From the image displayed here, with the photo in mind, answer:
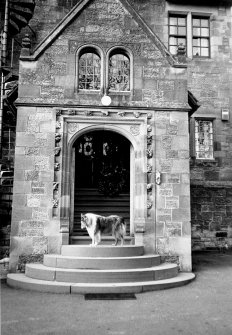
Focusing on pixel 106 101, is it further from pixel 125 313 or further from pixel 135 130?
pixel 125 313

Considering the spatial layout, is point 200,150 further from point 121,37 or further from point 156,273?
point 156,273

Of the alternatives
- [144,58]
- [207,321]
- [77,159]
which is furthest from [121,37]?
[207,321]

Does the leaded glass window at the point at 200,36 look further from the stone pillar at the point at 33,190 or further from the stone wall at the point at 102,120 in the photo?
the stone pillar at the point at 33,190

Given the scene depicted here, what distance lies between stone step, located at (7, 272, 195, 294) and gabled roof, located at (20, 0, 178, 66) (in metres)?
6.37

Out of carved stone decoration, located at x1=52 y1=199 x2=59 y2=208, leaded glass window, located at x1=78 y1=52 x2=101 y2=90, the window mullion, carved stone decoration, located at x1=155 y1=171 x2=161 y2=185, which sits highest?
the window mullion

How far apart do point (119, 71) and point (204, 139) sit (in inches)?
281

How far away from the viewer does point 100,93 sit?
10.7 m

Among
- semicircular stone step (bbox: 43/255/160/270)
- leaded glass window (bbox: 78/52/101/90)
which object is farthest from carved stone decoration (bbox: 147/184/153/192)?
leaded glass window (bbox: 78/52/101/90)

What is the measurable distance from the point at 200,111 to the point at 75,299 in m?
11.8

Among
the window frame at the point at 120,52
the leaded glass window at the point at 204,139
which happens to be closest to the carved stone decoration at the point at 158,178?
the window frame at the point at 120,52

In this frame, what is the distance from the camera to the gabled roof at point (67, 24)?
10539mm

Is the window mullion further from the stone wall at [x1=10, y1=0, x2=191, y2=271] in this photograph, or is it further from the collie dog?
the collie dog

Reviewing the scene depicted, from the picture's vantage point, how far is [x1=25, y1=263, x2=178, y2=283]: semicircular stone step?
26.8 ft

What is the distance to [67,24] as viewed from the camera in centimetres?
1077
